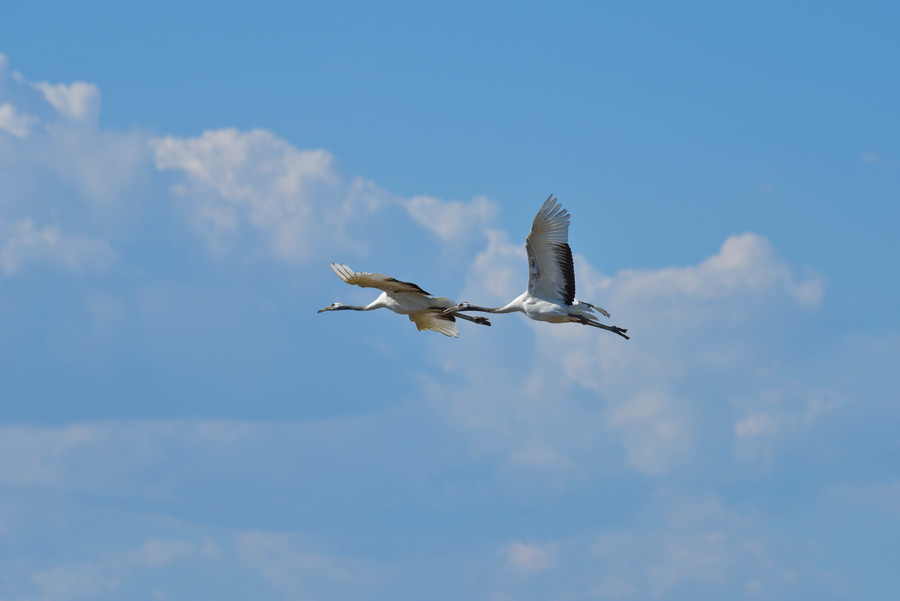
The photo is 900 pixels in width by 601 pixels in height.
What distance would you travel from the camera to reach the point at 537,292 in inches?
2352

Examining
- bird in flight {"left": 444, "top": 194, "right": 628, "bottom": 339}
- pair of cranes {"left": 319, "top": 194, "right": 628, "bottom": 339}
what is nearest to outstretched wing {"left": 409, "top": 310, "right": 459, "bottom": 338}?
pair of cranes {"left": 319, "top": 194, "right": 628, "bottom": 339}

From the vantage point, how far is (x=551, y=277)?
194 feet

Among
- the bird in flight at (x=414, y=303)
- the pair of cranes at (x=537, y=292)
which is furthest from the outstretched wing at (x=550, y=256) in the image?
the bird in flight at (x=414, y=303)

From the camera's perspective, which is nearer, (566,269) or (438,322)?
(566,269)

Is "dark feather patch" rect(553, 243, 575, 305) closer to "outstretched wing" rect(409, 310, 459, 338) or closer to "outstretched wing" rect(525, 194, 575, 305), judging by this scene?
"outstretched wing" rect(525, 194, 575, 305)

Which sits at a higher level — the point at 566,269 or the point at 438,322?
the point at 438,322

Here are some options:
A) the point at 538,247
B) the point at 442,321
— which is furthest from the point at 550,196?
the point at 442,321

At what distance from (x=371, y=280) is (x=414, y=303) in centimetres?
246

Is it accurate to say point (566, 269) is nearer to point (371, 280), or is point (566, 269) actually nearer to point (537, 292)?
point (537, 292)

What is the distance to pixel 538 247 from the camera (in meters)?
58.0

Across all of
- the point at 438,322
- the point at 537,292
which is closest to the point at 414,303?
the point at 438,322

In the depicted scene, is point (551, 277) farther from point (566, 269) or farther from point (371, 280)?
point (371, 280)

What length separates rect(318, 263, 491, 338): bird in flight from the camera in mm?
63719

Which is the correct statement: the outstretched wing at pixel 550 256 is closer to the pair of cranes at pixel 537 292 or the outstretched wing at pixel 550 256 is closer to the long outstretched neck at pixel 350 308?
the pair of cranes at pixel 537 292
